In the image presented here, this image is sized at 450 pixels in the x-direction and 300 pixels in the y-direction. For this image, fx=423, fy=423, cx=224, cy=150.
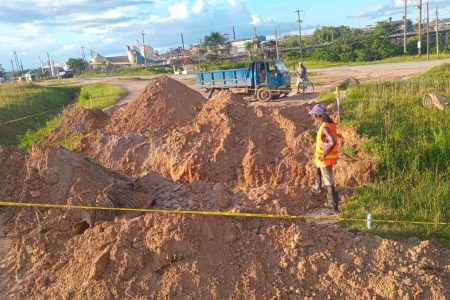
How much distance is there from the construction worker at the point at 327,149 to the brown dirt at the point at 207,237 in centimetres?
42

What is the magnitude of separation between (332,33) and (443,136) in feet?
189

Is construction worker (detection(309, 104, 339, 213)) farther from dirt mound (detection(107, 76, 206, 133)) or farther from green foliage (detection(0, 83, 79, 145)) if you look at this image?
green foliage (detection(0, 83, 79, 145))

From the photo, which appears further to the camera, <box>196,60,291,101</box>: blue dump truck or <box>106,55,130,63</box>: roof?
<box>106,55,130,63</box>: roof

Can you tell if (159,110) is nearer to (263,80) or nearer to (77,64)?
(263,80)

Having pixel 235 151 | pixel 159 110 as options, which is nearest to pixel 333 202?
pixel 235 151

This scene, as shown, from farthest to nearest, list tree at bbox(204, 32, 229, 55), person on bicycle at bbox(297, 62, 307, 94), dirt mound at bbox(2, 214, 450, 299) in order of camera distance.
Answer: tree at bbox(204, 32, 229, 55), person on bicycle at bbox(297, 62, 307, 94), dirt mound at bbox(2, 214, 450, 299)

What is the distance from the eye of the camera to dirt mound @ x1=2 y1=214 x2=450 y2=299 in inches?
180

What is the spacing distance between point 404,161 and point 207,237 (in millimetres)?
4474

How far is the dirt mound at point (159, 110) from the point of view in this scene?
12.2 m

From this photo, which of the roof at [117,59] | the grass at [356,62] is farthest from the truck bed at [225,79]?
the roof at [117,59]

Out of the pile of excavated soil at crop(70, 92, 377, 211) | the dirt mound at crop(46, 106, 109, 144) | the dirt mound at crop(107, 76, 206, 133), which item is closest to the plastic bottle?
the pile of excavated soil at crop(70, 92, 377, 211)

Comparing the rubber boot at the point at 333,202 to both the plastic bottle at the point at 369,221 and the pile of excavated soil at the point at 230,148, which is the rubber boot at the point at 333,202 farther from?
the plastic bottle at the point at 369,221

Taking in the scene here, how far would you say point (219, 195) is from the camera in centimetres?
688

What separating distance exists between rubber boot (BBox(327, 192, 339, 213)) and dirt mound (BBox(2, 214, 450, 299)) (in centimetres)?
118
